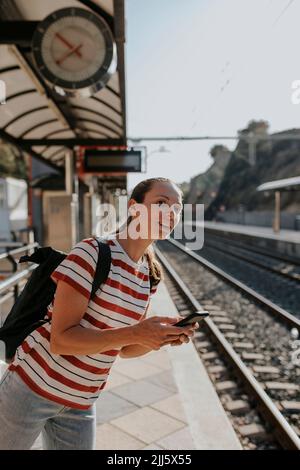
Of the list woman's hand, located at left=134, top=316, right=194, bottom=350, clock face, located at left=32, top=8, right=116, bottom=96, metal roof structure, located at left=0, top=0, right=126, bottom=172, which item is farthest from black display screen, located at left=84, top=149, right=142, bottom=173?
woman's hand, located at left=134, top=316, right=194, bottom=350

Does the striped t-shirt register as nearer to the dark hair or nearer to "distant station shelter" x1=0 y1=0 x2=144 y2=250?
the dark hair

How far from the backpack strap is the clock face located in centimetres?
323

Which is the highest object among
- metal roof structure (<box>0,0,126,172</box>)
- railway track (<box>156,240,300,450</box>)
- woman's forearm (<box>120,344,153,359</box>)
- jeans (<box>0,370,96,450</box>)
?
metal roof structure (<box>0,0,126,172</box>)

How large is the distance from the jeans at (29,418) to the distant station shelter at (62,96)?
316cm

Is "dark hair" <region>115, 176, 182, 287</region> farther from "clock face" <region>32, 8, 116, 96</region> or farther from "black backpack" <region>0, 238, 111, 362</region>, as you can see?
"clock face" <region>32, 8, 116, 96</region>

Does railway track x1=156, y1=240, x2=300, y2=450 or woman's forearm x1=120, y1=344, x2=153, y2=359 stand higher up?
woman's forearm x1=120, y1=344, x2=153, y2=359

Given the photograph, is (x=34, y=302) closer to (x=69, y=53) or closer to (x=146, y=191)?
(x=146, y=191)

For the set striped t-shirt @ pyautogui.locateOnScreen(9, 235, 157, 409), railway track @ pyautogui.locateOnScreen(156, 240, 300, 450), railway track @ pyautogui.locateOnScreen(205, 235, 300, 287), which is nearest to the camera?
striped t-shirt @ pyautogui.locateOnScreen(9, 235, 157, 409)

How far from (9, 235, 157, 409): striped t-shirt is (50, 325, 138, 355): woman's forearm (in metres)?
0.12

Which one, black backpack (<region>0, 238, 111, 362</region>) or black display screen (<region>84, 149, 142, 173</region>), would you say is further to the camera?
black display screen (<region>84, 149, 142, 173</region>)

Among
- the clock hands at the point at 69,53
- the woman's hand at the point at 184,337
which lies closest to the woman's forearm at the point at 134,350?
the woman's hand at the point at 184,337

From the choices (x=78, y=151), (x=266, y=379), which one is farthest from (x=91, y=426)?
(x=78, y=151)

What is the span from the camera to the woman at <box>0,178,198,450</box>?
1.59 m

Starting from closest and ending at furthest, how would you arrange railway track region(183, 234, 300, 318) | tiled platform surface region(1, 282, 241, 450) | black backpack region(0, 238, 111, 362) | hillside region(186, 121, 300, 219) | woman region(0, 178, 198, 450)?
1. woman region(0, 178, 198, 450)
2. black backpack region(0, 238, 111, 362)
3. tiled platform surface region(1, 282, 241, 450)
4. railway track region(183, 234, 300, 318)
5. hillside region(186, 121, 300, 219)
